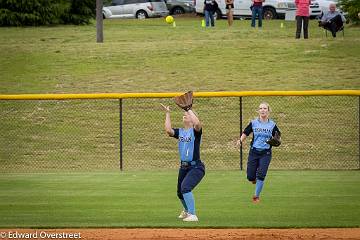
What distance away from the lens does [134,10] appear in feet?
177

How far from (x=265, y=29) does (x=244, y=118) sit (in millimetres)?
14249

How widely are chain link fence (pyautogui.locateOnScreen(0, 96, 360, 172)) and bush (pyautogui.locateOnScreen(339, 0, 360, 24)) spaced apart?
13803 millimetres

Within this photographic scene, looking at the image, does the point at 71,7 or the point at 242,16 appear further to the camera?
the point at 242,16

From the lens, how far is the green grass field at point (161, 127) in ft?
53.2

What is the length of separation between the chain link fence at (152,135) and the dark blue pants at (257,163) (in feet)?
21.0

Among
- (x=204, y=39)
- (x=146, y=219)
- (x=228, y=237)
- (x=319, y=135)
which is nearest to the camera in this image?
(x=228, y=237)

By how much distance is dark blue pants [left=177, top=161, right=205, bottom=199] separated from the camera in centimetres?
1414

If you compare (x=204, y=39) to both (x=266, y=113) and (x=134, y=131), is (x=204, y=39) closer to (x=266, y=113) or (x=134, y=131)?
(x=134, y=131)

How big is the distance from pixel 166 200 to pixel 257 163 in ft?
6.82

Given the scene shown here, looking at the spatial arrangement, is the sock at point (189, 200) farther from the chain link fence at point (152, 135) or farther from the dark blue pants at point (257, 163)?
the chain link fence at point (152, 135)

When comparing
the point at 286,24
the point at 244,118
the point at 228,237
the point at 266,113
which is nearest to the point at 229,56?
the point at 244,118

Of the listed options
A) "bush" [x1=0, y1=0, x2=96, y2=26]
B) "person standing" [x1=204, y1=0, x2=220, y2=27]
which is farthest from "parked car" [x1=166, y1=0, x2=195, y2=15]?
"person standing" [x1=204, y1=0, x2=220, y2=27]

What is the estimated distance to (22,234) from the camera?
13.8m

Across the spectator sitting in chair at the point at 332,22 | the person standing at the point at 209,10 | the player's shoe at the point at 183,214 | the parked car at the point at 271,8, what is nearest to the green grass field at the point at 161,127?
the player's shoe at the point at 183,214
